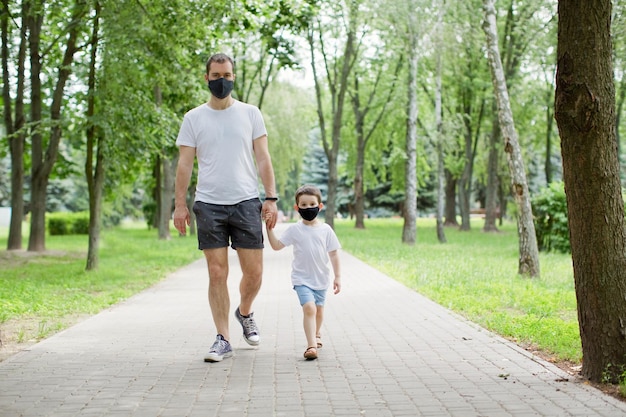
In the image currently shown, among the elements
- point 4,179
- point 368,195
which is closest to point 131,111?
point 4,179

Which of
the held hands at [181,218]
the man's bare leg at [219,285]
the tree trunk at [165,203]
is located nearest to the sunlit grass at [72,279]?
the man's bare leg at [219,285]

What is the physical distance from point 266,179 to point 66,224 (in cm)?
3565

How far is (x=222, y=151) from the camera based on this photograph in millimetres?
6859

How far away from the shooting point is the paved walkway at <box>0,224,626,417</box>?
5246 millimetres

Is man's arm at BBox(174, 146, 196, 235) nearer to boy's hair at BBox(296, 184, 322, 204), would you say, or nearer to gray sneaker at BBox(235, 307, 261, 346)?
boy's hair at BBox(296, 184, 322, 204)

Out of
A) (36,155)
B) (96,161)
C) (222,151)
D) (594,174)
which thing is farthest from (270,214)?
(36,155)

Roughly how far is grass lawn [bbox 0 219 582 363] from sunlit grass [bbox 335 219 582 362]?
14 mm

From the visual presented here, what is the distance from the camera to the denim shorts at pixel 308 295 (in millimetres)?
7082

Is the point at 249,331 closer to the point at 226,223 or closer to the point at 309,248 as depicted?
the point at 309,248

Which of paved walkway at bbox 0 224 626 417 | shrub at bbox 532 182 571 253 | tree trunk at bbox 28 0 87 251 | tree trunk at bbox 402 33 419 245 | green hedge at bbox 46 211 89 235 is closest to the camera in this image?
paved walkway at bbox 0 224 626 417

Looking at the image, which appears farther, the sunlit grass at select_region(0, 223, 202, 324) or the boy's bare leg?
the sunlit grass at select_region(0, 223, 202, 324)

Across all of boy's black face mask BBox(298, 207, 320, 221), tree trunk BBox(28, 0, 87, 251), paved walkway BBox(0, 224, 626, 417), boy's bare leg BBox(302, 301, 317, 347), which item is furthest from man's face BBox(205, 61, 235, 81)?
tree trunk BBox(28, 0, 87, 251)

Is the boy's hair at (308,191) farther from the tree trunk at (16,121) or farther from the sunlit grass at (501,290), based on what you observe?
the tree trunk at (16,121)

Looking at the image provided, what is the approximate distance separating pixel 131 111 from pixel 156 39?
1.42 m
